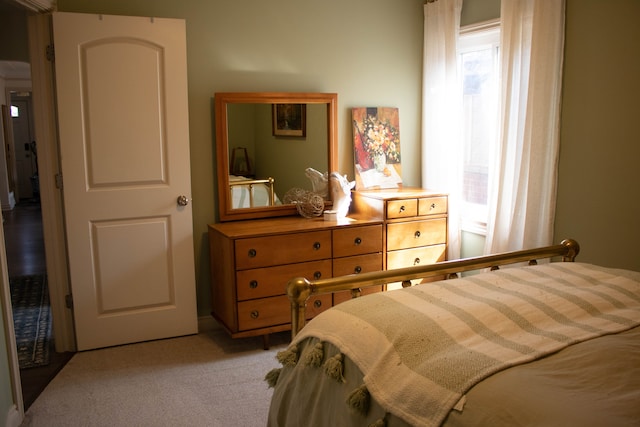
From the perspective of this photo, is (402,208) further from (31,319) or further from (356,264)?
(31,319)

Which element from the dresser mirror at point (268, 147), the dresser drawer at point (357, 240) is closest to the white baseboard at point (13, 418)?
the dresser mirror at point (268, 147)

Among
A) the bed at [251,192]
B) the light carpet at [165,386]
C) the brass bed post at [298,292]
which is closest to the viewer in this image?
the brass bed post at [298,292]

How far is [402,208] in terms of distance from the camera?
3861 mm

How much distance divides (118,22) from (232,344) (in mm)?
2065

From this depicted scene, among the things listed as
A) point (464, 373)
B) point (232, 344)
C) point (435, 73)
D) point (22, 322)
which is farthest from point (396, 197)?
point (22, 322)

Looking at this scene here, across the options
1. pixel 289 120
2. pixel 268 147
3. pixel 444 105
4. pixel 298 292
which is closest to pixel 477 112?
pixel 444 105

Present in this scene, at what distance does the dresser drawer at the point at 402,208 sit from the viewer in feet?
12.5

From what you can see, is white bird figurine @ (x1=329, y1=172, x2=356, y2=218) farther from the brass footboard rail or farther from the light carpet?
the brass footboard rail

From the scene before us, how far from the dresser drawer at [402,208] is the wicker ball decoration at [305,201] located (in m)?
0.47

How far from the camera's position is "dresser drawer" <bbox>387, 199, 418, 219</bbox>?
3.81 metres

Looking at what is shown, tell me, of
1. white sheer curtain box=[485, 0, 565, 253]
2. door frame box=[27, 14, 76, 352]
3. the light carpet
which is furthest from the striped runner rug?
white sheer curtain box=[485, 0, 565, 253]

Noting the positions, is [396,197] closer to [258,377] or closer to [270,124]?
[270,124]

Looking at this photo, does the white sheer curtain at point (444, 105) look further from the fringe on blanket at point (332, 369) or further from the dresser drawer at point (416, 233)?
the fringe on blanket at point (332, 369)

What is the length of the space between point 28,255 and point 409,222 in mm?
4522
